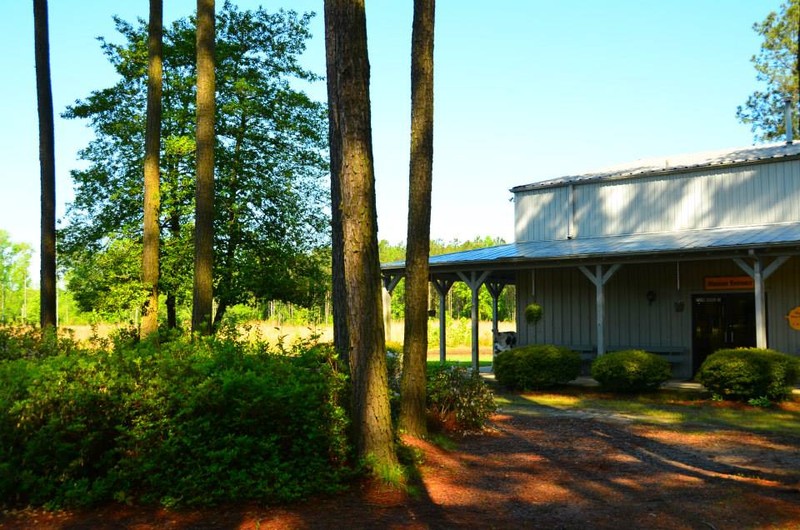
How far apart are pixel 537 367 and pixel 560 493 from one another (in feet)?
33.1

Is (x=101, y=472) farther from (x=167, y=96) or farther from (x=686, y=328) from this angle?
(x=167, y=96)

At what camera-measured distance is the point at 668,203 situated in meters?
20.0

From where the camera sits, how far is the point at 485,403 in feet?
35.1

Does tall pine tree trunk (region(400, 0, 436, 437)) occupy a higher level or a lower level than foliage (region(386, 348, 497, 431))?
higher

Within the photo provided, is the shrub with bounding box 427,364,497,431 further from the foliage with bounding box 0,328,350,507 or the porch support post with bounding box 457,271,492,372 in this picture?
the porch support post with bounding box 457,271,492,372

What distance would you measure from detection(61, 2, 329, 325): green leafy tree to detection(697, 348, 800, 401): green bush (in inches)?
503

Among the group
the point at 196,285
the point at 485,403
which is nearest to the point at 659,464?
the point at 485,403

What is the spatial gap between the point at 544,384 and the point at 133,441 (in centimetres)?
1237

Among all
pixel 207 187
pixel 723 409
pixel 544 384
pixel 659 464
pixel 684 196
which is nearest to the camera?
pixel 659 464

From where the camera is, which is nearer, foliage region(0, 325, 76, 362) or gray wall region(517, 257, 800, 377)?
foliage region(0, 325, 76, 362)

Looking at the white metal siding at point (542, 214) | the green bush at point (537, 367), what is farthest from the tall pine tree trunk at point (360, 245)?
the white metal siding at point (542, 214)

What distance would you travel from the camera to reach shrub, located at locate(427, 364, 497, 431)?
33.9 ft

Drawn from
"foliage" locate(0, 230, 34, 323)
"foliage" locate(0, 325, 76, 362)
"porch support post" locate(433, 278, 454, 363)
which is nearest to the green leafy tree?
"porch support post" locate(433, 278, 454, 363)

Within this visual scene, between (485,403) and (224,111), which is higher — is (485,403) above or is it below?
below
